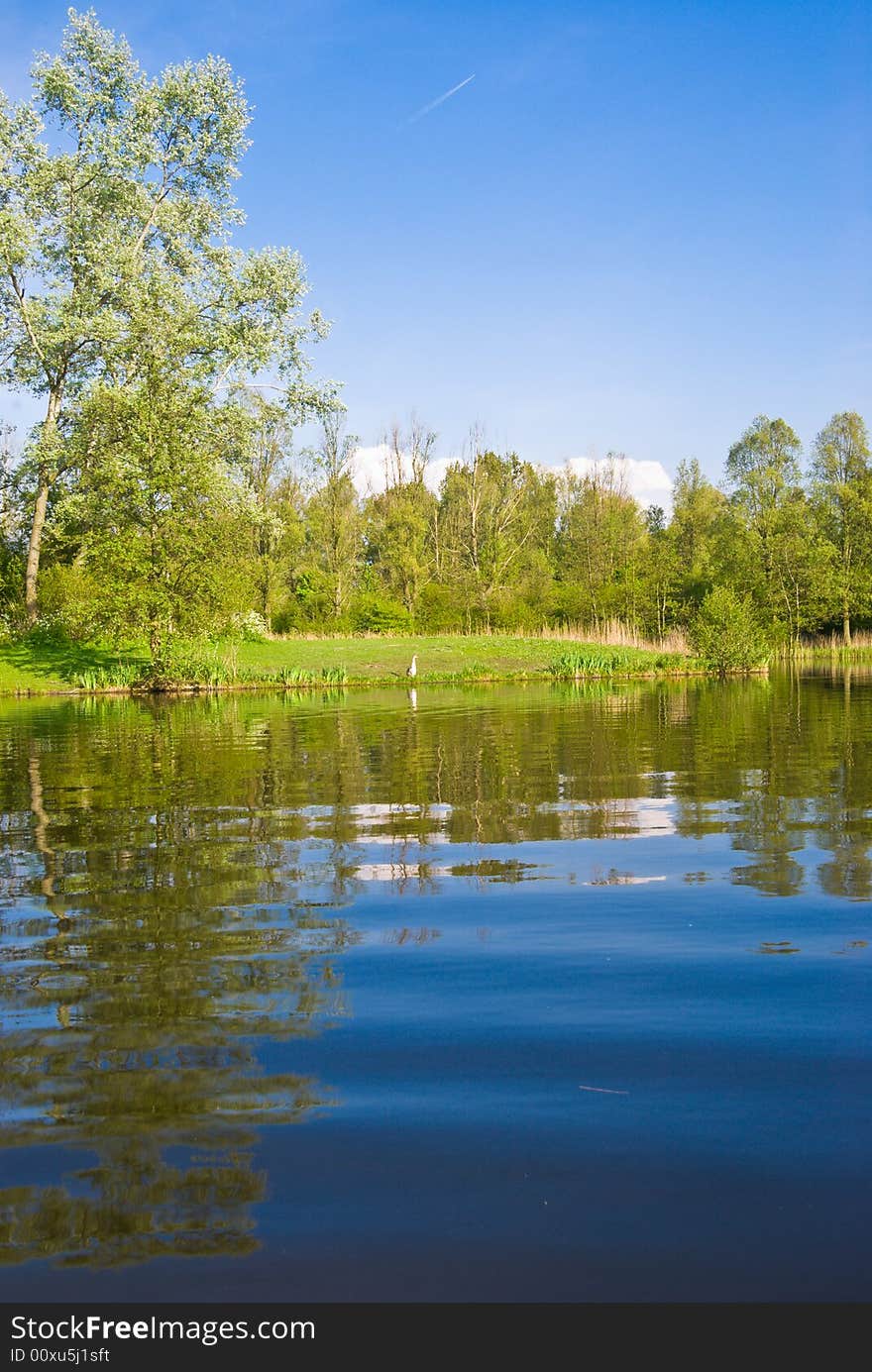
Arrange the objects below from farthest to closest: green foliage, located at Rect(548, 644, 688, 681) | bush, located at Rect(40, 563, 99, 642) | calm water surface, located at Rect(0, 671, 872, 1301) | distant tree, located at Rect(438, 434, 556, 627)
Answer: distant tree, located at Rect(438, 434, 556, 627)
green foliage, located at Rect(548, 644, 688, 681)
bush, located at Rect(40, 563, 99, 642)
calm water surface, located at Rect(0, 671, 872, 1301)

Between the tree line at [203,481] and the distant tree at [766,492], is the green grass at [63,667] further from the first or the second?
the distant tree at [766,492]

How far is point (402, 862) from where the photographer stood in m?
8.83

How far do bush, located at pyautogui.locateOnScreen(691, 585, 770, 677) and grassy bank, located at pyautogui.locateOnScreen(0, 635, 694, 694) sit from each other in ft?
6.36

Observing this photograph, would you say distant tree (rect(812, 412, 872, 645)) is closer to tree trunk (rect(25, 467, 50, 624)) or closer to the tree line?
the tree line

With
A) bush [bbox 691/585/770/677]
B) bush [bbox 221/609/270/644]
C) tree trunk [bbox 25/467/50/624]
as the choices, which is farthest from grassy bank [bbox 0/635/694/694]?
tree trunk [bbox 25/467/50/624]

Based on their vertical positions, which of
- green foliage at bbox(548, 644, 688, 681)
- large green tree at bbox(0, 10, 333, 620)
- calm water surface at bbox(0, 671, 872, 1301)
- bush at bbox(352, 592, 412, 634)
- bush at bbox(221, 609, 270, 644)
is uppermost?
large green tree at bbox(0, 10, 333, 620)

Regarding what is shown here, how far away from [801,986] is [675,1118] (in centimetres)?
172

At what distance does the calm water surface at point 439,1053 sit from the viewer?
131 inches

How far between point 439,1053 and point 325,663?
4066 cm

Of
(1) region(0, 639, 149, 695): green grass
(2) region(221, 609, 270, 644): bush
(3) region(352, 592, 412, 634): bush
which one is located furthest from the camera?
(3) region(352, 592, 412, 634): bush

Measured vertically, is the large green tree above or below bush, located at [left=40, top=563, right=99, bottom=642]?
above

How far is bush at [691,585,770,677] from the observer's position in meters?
45.4

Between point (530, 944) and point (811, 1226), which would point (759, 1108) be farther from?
point (530, 944)

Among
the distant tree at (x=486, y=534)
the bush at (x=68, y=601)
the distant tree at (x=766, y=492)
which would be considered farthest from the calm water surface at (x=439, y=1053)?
the distant tree at (x=766, y=492)
